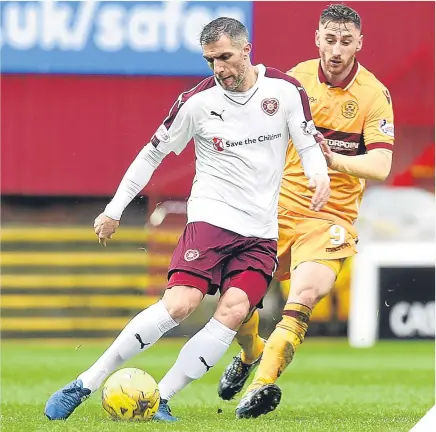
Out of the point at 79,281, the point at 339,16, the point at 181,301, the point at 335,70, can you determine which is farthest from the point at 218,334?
the point at 79,281

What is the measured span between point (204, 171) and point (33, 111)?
577 inches

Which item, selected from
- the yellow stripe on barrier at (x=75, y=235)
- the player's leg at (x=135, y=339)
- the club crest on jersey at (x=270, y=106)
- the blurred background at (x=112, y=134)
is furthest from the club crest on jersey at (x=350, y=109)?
the yellow stripe on barrier at (x=75, y=235)

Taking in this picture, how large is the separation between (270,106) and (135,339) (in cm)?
143

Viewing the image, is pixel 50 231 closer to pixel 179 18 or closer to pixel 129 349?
pixel 179 18

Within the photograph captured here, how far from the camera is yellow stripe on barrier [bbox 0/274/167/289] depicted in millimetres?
19203

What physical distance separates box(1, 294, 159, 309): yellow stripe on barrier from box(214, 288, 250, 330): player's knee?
40.5 ft

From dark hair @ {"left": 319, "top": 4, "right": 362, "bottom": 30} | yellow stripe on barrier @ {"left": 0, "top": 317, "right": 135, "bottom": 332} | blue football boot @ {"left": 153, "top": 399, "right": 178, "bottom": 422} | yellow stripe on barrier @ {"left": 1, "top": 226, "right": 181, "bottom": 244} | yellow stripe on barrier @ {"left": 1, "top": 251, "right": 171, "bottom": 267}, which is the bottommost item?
yellow stripe on barrier @ {"left": 0, "top": 317, "right": 135, "bottom": 332}

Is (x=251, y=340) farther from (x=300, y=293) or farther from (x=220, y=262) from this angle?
(x=220, y=262)

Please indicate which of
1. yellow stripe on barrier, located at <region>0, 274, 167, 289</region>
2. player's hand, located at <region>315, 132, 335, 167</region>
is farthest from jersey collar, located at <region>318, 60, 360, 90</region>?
yellow stripe on barrier, located at <region>0, 274, 167, 289</region>

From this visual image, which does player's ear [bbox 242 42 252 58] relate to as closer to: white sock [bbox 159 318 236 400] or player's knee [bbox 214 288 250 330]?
player's knee [bbox 214 288 250 330]

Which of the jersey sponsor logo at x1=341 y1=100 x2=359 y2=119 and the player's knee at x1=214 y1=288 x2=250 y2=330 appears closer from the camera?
the player's knee at x1=214 y1=288 x2=250 y2=330

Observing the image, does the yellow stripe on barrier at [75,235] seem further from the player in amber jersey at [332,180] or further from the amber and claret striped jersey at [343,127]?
the amber and claret striped jersey at [343,127]

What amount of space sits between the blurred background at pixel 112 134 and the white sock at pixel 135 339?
39.7 ft

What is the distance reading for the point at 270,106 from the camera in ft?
22.5
